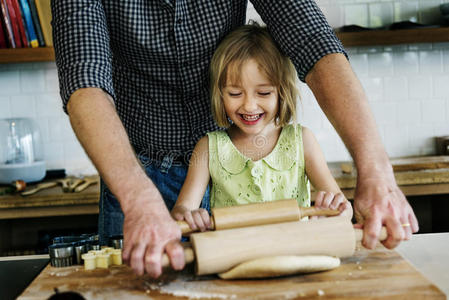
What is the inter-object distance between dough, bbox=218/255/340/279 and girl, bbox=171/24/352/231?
1.57 ft

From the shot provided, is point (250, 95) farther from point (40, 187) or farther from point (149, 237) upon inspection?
point (40, 187)

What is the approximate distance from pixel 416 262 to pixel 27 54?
212 centimetres

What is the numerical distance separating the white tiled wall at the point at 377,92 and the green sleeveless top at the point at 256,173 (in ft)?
4.20

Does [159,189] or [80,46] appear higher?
[80,46]

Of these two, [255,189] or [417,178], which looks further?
[417,178]

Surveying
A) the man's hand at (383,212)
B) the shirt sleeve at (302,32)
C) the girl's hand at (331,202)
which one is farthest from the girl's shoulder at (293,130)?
the man's hand at (383,212)

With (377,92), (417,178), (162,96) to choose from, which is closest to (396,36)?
(377,92)

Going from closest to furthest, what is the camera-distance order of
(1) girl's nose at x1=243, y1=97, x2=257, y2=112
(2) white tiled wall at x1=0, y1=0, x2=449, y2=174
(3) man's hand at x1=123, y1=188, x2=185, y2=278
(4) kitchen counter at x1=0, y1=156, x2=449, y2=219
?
(3) man's hand at x1=123, y1=188, x2=185, y2=278, (1) girl's nose at x1=243, y1=97, x2=257, y2=112, (4) kitchen counter at x1=0, y1=156, x2=449, y2=219, (2) white tiled wall at x1=0, y1=0, x2=449, y2=174

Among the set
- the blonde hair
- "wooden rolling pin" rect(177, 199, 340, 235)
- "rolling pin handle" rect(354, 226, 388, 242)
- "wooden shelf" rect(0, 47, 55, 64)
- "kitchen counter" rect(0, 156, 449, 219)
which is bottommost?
"kitchen counter" rect(0, 156, 449, 219)

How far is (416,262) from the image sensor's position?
103cm

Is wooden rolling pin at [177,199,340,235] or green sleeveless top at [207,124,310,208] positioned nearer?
wooden rolling pin at [177,199,340,235]

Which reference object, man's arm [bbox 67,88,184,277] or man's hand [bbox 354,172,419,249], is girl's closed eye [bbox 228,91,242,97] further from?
man's hand [bbox 354,172,419,249]

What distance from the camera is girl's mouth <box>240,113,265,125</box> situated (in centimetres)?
138

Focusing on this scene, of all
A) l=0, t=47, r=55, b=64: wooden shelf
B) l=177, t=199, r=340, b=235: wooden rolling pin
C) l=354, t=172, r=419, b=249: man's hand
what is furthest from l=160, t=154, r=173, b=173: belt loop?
l=0, t=47, r=55, b=64: wooden shelf
